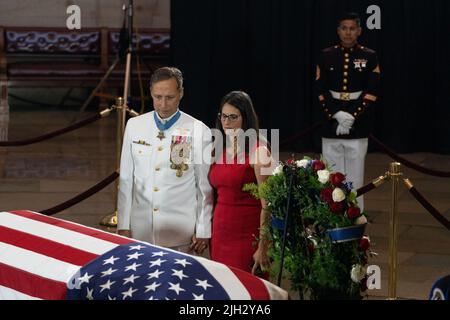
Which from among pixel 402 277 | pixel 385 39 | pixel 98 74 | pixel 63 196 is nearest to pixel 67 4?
pixel 98 74

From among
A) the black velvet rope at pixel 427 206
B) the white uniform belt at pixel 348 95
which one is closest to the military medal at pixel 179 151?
the black velvet rope at pixel 427 206

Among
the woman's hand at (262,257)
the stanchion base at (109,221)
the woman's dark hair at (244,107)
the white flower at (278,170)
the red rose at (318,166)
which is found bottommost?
the stanchion base at (109,221)

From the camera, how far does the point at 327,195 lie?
505cm

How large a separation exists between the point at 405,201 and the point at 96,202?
256 cm

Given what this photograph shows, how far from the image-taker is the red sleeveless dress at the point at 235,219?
17.9ft

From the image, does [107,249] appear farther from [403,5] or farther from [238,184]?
[403,5]

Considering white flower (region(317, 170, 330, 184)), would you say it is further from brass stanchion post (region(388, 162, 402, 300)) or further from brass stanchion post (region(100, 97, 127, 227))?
brass stanchion post (region(100, 97, 127, 227))

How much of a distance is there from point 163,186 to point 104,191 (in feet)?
12.7

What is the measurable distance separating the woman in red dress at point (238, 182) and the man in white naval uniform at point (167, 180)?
8 centimetres

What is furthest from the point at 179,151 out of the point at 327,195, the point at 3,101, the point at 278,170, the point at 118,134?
the point at 3,101

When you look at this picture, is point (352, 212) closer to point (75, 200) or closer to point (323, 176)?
point (323, 176)

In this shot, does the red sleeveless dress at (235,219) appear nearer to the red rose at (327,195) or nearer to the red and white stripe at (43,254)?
the red rose at (327,195)

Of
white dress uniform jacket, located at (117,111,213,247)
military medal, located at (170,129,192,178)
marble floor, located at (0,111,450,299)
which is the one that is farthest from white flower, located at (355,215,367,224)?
marble floor, located at (0,111,450,299)

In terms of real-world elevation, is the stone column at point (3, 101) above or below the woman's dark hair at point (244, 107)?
below
